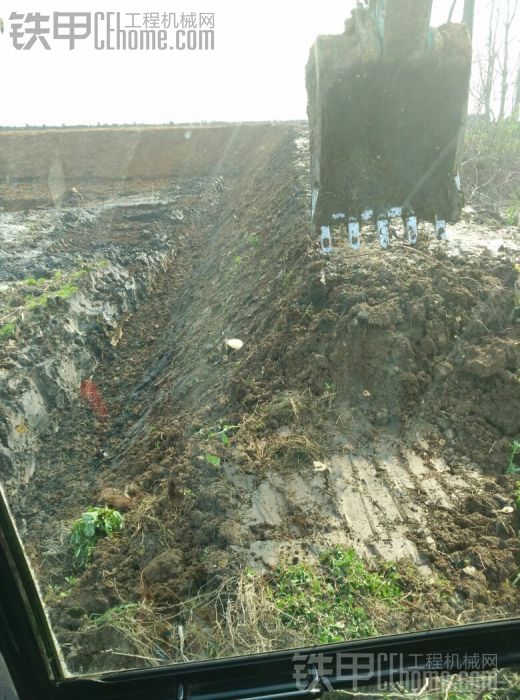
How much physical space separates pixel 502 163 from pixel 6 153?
431 inches

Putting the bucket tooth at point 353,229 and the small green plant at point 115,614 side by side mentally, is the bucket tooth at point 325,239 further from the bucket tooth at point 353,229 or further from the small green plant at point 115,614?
the small green plant at point 115,614

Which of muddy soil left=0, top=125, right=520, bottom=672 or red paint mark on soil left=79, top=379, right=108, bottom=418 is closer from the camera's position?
muddy soil left=0, top=125, right=520, bottom=672

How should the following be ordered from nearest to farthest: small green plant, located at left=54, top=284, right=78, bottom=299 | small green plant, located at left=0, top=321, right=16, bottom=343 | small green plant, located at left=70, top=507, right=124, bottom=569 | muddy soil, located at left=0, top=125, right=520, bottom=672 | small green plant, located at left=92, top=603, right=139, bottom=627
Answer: small green plant, located at left=92, top=603, right=139, bottom=627, muddy soil, located at left=0, top=125, right=520, bottom=672, small green plant, located at left=70, top=507, right=124, bottom=569, small green plant, located at left=0, top=321, right=16, bottom=343, small green plant, located at left=54, top=284, right=78, bottom=299

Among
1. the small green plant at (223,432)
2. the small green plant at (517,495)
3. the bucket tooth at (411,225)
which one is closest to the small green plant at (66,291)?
the small green plant at (223,432)

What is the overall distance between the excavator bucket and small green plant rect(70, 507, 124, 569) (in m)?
2.25

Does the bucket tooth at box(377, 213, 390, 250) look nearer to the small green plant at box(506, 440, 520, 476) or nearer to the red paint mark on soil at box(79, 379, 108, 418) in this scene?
the small green plant at box(506, 440, 520, 476)

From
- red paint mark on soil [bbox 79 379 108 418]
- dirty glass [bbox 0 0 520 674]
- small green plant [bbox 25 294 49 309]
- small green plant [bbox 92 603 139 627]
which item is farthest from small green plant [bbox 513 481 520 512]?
small green plant [bbox 25 294 49 309]

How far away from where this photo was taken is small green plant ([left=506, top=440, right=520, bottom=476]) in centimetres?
326

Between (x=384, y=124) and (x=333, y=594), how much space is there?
289cm

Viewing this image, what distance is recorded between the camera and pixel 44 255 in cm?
801

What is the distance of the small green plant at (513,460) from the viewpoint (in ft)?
10.7

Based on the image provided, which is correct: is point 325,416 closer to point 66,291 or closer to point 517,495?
point 517,495

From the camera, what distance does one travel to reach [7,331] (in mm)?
5508

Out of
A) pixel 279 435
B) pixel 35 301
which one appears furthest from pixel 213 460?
pixel 35 301
